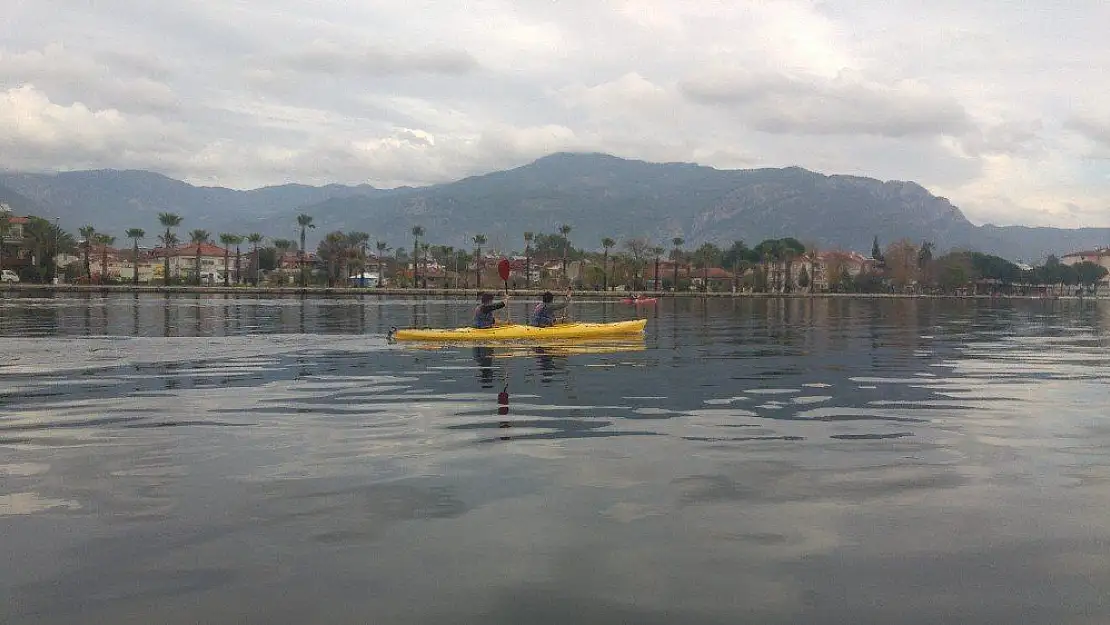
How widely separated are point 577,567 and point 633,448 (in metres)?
5.18

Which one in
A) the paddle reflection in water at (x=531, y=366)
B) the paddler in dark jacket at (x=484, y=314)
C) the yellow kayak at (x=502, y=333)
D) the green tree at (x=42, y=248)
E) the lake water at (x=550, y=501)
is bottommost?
A: the lake water at (x=550, y=501)

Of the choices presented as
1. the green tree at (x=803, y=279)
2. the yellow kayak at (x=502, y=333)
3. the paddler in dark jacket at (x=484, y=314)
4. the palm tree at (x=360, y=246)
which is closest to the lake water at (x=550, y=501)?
the yellow kayak at (x=502, y=333)

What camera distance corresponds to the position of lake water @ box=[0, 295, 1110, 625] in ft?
22.2

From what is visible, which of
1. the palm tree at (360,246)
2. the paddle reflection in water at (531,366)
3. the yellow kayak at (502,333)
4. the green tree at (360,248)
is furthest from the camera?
the palm tree at (360,246)

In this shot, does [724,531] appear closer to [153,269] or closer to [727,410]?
[727,410]

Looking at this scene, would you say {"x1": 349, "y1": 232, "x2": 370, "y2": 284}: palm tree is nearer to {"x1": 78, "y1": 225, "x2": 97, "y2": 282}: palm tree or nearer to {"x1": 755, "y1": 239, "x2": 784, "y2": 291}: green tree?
{"x1": 78, "y1": 225, "x2": 97, "y2": 282}: palm tree

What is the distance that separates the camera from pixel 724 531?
8453mm

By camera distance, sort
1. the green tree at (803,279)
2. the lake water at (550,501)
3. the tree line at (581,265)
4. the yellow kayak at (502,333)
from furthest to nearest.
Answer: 1. the green tree at (803,279)
2. the tree line at (581,265)
3. the yellow kayak at (502,333)
4. the lake water at (550,501)

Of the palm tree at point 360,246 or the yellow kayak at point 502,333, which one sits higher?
the palm tree at point 360,246

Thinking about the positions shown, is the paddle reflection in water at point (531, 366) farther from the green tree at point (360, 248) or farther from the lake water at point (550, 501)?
the green tree at point (360, 248)

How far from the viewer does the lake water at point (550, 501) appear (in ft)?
22.2

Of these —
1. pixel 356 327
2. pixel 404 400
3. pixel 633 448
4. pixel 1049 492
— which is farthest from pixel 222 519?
pixel 356 327

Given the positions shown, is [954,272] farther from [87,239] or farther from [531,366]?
[531,366]

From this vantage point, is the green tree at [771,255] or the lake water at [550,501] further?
the green tree at [771,255]
